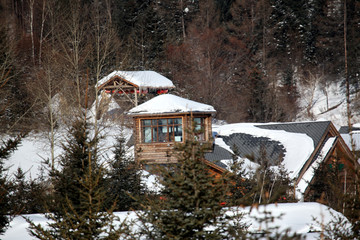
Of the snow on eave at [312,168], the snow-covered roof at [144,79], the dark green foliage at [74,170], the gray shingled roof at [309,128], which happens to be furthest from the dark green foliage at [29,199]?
the snow-covered roof at [144,79]

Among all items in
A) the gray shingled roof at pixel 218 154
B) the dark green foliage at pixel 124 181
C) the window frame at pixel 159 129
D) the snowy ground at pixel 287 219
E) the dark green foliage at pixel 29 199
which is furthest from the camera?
the window frame at pixel 159 129

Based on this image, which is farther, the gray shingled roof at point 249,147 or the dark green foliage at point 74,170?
the gray shingled roof at point 249,147

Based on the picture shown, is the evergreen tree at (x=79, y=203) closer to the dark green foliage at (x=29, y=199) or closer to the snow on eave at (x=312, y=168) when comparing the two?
the dark green foliage at (x=29, y=199)

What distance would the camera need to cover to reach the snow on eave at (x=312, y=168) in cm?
1739

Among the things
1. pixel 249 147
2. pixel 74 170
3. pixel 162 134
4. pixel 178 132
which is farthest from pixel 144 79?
pixel 74 170

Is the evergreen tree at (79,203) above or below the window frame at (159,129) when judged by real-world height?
below

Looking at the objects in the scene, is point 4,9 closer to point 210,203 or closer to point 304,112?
point 304,112

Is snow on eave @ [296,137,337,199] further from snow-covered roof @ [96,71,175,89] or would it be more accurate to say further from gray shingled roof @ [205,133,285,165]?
snow-covered roof @ [96,71,175,89]

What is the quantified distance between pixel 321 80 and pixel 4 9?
4028 centimetres

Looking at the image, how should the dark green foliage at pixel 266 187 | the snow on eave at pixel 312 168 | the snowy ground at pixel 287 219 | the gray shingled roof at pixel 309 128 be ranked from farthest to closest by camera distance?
1. the gray shingled roof at pixel 309 128
2. the snow on eave at pixel 312 168
3. the snowy ground at pixel 287 219
4. the dark green foliage at pixel 266 187

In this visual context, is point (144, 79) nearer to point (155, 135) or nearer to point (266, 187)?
→ point (155, 135)

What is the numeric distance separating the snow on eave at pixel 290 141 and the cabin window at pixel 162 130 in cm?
338

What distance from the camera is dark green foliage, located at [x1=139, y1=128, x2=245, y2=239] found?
5.79 meters

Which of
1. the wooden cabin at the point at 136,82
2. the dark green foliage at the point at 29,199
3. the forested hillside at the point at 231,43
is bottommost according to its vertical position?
the dark green foliage at the point at 29,199
